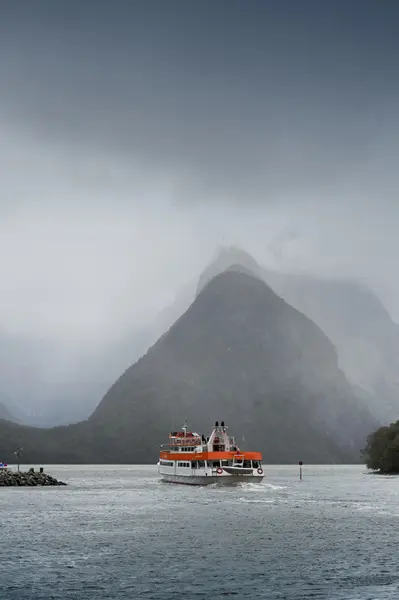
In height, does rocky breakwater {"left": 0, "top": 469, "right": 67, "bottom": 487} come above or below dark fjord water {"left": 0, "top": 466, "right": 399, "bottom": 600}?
above

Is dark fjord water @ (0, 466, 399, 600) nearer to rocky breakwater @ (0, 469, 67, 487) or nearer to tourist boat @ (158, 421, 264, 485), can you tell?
tourist boat @ (158, 421, 264, 485)

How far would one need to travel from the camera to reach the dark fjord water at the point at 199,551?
4991cm

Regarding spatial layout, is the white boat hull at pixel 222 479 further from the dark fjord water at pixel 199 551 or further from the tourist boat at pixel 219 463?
the dark fjord water at pixel 199 551

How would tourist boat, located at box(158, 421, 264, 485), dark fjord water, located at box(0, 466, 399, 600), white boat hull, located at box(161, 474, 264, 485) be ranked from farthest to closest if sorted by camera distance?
tourist boat, located at box(158, 421, 264, 485)
white boat hull, located at box(161, 474, 264, 485)
dark fjord water, located at box(0, 466, 399, 600)

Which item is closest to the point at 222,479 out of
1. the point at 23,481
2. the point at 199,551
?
the point at 23,481

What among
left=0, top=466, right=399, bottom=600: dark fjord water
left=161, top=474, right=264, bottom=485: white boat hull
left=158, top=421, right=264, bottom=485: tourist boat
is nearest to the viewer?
left=0, top=466, right=399, bottom=600: dark fjord water

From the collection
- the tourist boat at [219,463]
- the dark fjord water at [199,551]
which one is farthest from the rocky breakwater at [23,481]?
the dark fjord water at [199,551]

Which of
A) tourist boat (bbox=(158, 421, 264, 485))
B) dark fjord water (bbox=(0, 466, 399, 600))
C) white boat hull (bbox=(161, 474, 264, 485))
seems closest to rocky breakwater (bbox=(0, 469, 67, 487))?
tourist boat (bbox=(158, 421, 264, 485))

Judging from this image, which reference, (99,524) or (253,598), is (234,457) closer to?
(99,524)

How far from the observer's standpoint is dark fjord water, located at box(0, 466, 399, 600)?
164ft

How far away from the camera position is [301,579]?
5347cm

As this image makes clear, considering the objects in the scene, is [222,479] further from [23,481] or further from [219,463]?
[23,481]

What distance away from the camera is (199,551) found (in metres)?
67.6

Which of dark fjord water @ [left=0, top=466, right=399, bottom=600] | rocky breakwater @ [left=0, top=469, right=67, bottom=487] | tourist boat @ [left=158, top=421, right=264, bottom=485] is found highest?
tourist boat @ [left=158, top=421, right=264, bottom=485]
